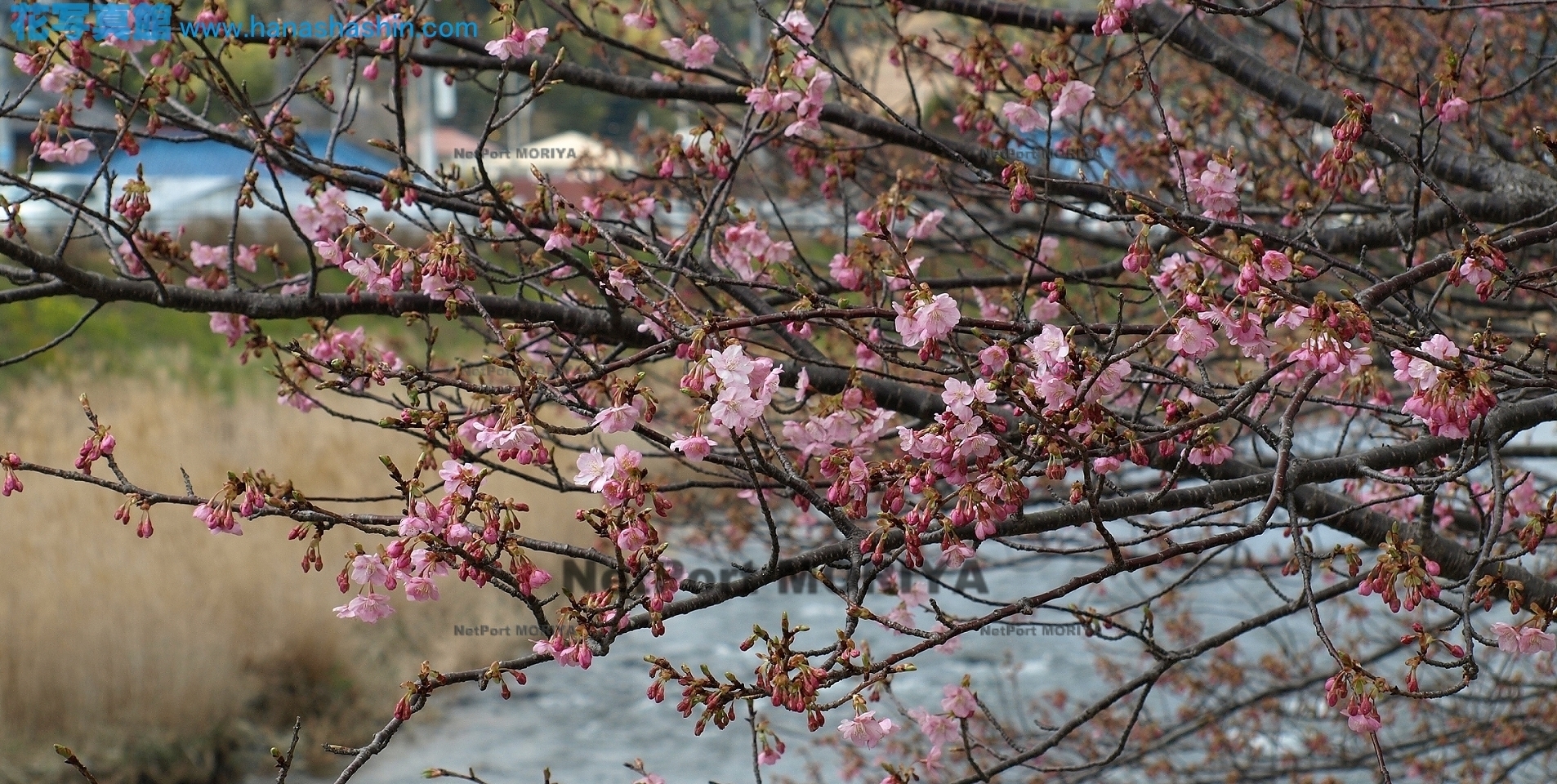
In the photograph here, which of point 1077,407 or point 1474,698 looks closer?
point 1077,407

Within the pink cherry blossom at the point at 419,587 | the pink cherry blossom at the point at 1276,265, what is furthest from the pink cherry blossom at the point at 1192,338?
the pink cherry blossom at the point at 419,587

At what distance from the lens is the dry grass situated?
602cm

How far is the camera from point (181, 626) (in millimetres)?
6438

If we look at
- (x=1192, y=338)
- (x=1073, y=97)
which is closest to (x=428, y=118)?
(x=1073, y=97)

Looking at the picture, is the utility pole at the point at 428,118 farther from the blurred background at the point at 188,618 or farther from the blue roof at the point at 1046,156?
the blue roof at the point at 1046,156

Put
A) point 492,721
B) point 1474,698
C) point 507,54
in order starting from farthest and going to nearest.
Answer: point 492,721
point 1474,698
point 507,54

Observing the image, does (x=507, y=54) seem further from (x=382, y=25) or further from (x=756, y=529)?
(x=756, y=529)

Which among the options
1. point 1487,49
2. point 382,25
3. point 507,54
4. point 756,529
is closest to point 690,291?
point 756,529

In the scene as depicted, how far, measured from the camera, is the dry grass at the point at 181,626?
602 centimetres

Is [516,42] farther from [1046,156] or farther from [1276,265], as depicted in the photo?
[1276,265]

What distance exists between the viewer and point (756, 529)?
16.7ft

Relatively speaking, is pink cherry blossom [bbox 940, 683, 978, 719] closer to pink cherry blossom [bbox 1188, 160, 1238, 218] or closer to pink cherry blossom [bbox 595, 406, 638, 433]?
pink cherry blossom [bbox 1188, 160, 1238, 218]

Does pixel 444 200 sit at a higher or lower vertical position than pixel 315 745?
lower

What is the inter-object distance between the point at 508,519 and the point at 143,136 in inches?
61.3
